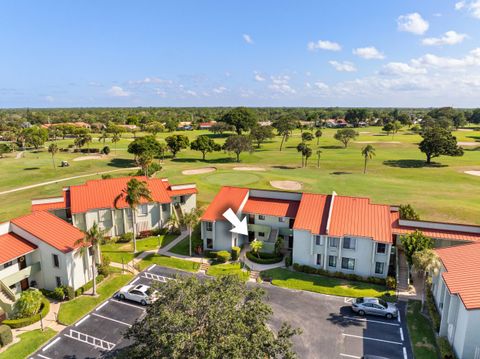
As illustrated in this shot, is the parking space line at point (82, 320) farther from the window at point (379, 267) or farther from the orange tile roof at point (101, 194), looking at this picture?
the window at point (379, 267)

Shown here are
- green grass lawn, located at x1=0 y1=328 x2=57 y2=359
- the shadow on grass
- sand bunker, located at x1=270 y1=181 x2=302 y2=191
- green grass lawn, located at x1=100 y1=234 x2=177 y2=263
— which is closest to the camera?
green grass lawn, located at x1=0 y1=328 x2=57 y2=359

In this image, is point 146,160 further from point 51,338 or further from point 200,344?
point 200,344

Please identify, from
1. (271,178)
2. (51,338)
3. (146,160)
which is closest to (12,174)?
(146,160)

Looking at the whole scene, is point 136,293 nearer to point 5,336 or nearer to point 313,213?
point 5,336

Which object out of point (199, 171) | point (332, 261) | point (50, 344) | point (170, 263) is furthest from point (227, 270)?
point (199, 171)

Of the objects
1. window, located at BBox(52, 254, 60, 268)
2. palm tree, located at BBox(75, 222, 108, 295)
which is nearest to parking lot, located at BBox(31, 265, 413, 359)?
palm tree, located at BBox(75, 222, 108, 295)

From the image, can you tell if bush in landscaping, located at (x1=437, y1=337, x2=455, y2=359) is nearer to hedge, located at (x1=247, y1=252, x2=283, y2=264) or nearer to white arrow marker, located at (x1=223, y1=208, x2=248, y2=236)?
hedge, located at (x1=247, y1=252, x2=283, y2=264)

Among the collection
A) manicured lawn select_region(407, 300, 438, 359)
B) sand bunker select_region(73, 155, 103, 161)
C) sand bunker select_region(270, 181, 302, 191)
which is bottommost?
manicured lawn select_region(407, 300, 438, 359)

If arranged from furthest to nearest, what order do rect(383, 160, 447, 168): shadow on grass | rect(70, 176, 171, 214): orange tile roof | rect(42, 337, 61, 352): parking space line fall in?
rect(383, 160, 447, 168): shadow on grass → rect(70, 176, 171, 214): orange tile roof → rect(42, 337, 61, 352): parking space line
